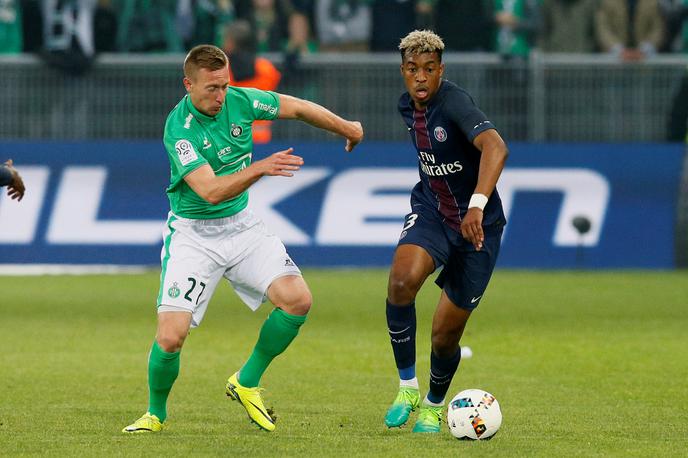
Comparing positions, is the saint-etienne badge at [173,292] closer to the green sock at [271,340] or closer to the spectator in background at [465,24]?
the green sock at [271,340]

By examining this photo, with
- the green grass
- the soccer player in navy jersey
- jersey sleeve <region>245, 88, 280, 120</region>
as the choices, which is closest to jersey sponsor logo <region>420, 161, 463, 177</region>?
the soccer player in navy jersey

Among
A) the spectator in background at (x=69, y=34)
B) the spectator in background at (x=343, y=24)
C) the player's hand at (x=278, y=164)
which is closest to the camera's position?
the player's hand at (x=278, y=164)

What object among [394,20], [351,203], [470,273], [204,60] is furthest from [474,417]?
[394,20]

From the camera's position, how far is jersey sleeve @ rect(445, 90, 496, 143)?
26.2 ft

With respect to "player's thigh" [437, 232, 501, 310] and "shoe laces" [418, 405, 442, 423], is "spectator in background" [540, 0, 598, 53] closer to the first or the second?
"player's thigh" [437, 232, 501, 310]

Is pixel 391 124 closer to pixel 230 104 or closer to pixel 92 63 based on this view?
pixel 92 63

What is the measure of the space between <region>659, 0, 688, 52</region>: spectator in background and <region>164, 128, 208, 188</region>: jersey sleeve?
1229cm

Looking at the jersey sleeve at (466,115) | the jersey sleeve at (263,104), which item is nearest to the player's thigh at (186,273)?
the jersey sleeve at (263,104)

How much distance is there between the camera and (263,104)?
8.24 meters

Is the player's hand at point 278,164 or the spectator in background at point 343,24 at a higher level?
the player's hand at point 278,164

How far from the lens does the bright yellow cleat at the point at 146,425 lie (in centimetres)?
776

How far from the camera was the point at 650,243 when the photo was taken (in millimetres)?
18344

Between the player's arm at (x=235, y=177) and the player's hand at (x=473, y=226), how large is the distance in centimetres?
95

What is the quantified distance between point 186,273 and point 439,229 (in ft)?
4.79
